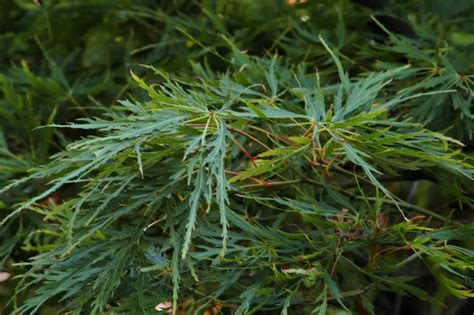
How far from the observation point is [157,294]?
0.85m

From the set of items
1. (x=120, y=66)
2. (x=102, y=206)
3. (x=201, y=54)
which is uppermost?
(x=102, y=206)

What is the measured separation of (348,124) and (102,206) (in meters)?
0.24

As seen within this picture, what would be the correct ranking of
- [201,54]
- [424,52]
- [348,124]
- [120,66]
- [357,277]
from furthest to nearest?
[120,66] < [201,54] < [424,52] < [357,277] < [348,124]

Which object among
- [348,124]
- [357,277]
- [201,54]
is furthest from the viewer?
[201,54]

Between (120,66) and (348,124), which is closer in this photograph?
(348,124)

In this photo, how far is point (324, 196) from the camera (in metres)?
0.95

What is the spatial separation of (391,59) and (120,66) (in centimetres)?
48

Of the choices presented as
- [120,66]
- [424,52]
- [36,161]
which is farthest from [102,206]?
[120,66]

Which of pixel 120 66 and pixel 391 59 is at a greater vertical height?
pixel 391 59

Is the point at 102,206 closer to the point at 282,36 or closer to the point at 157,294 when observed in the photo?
the point at 157,294

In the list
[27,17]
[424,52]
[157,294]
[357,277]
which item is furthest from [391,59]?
[27,17]

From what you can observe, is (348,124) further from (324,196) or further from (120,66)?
(120,66)

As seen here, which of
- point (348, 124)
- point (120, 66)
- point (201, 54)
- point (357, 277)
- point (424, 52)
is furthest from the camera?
point (120, 66)

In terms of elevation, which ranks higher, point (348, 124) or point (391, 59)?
point (348, 124)
